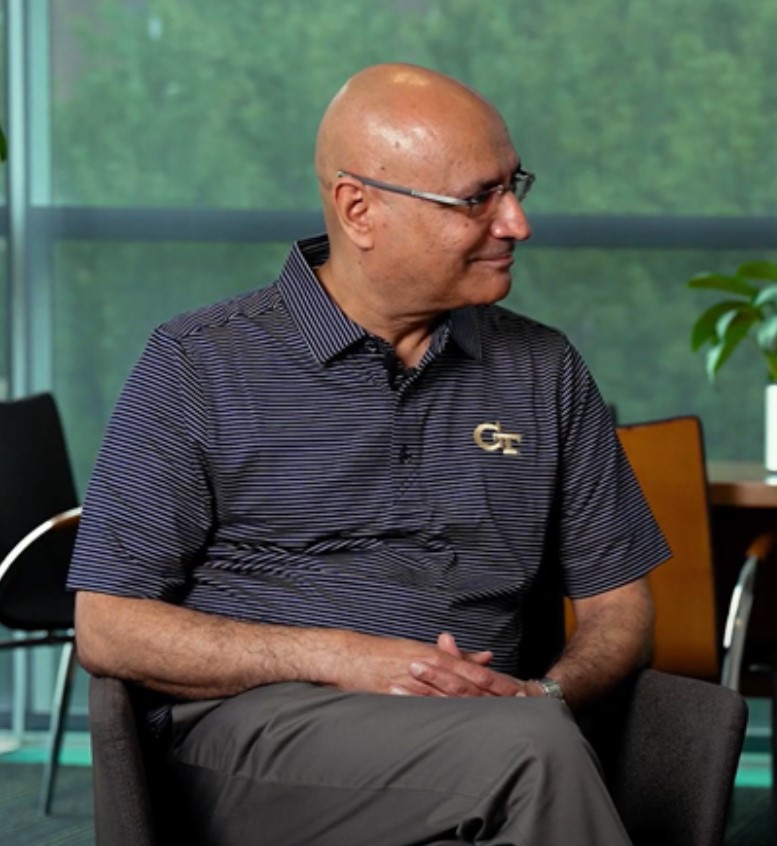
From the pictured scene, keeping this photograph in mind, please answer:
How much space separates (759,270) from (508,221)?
2059 millimetres

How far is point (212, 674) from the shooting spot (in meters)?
2.14

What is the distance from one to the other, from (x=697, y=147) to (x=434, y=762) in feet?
10.7

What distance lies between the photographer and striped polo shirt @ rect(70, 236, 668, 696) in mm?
2227

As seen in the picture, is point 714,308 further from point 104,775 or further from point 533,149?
point 104,775

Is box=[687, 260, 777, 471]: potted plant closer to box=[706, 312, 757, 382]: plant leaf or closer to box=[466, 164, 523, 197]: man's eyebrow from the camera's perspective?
box=[706, 312, 757, 382]: plant leaf

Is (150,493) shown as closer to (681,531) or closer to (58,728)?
(681,531)

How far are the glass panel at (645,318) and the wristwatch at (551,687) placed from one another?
2792 millimetres

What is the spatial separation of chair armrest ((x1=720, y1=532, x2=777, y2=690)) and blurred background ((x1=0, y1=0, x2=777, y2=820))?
128 cm

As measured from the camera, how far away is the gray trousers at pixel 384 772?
187 cm

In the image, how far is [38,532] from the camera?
12.4 ft

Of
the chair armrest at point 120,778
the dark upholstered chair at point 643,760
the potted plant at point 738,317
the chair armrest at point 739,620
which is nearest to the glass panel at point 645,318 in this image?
the potted plant at point 738,317

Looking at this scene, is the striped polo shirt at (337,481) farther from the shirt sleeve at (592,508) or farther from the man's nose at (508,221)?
the man's nose at (508,221)

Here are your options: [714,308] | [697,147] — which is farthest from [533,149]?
[714,308]

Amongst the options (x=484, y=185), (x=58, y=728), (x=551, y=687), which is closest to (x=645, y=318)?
(x=58, y=728)
